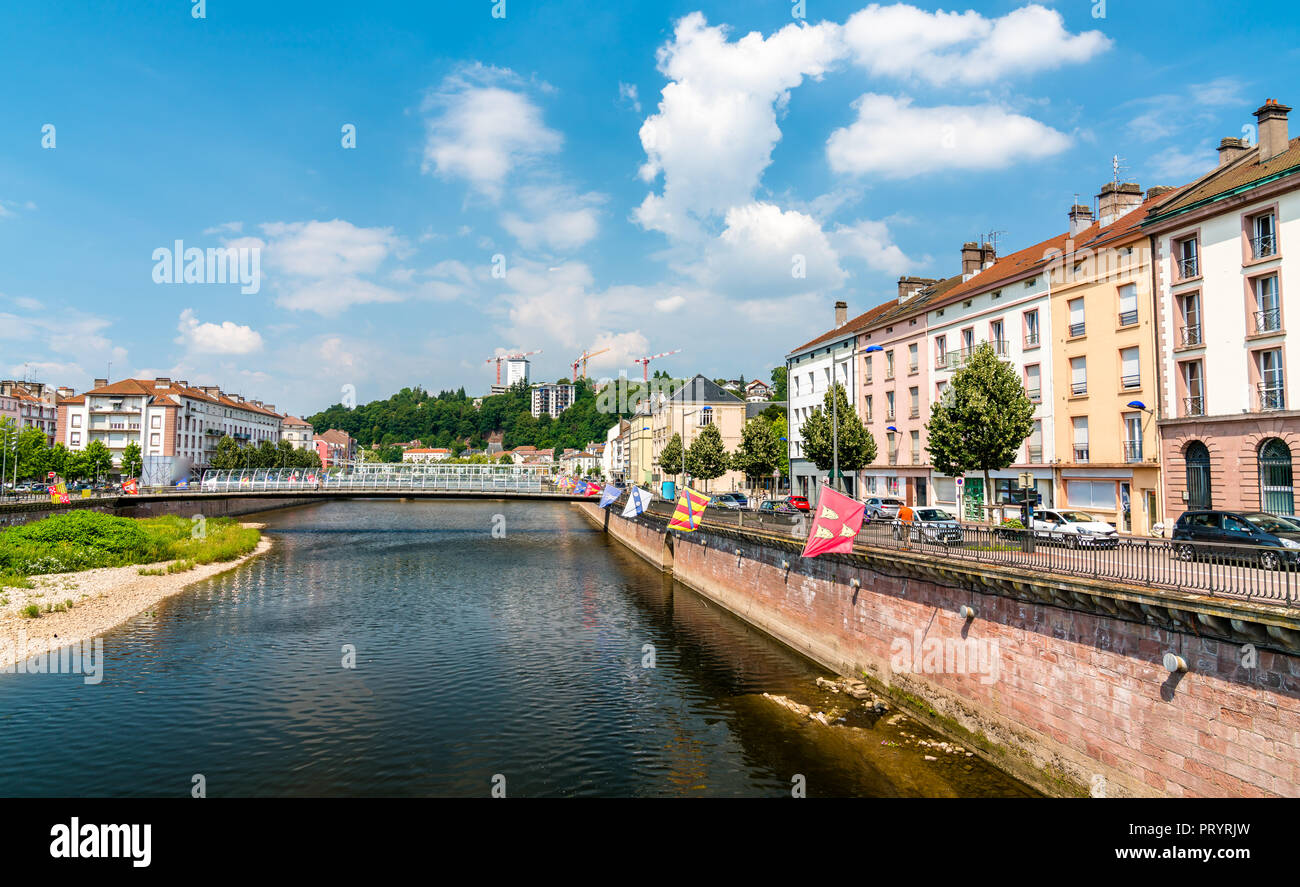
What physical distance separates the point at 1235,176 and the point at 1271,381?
408 inches

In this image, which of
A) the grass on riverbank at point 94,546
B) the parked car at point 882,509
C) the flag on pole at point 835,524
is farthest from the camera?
the grass on riverbank at point 94,546

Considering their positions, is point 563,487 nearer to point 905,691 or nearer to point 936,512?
point 936,512

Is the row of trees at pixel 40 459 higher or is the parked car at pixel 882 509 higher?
the row of trees at pixel 40 459

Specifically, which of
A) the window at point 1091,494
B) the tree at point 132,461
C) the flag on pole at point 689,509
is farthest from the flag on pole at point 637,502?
the tree at point 132,461

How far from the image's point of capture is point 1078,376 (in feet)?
130

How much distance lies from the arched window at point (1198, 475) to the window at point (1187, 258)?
7992 millimetres

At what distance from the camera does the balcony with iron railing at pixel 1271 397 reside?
29328 mm

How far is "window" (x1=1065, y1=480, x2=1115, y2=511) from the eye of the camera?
37.2m

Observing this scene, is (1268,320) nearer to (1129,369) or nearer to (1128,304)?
(1129,369)

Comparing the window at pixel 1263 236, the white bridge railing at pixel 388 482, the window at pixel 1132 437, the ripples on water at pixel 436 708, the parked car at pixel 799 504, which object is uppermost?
the window at pixel 1263 236

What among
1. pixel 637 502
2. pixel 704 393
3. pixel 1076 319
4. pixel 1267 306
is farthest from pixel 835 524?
pixel 704 393

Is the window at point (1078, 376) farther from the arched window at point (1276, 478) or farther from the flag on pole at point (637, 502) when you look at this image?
the flag on pole at point (637, 502)
